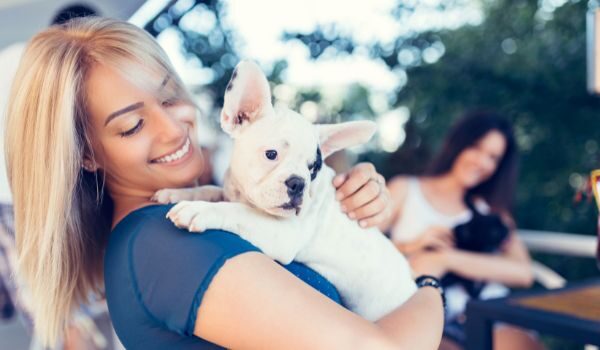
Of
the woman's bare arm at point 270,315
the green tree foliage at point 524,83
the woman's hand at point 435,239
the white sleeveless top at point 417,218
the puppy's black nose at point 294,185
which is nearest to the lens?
the woman's bare arm at point 270,315

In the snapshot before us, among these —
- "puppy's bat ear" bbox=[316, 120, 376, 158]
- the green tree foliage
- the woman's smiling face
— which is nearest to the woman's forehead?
the woman's smiling face

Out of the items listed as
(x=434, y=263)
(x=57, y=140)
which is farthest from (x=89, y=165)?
(x=434, y=263)

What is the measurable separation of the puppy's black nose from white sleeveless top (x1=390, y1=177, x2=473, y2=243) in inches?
A: 77.3

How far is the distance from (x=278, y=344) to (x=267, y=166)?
0.98 feet

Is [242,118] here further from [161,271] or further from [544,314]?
[544,314]

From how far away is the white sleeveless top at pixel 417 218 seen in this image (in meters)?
2.89

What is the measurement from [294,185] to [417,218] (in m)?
1.99

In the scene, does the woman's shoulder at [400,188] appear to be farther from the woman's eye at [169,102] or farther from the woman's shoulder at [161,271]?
the woman's shoulder at [161,271]

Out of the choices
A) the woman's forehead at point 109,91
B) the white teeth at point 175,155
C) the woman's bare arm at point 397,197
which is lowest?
the woman's bare arm at point 397,197

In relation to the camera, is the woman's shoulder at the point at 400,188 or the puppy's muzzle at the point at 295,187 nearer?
the puppy's muzzle at the point at 295,187

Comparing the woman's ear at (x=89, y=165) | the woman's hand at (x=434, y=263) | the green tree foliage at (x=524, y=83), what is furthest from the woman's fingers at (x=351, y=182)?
the green tree foliage at (x=524, y=83)

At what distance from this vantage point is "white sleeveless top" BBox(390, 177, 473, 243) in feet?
9.47

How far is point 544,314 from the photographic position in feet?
5.63

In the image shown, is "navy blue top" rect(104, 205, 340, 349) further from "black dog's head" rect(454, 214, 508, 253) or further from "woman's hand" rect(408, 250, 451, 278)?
"black dog's head" rect(454, 214, 508, 253)
